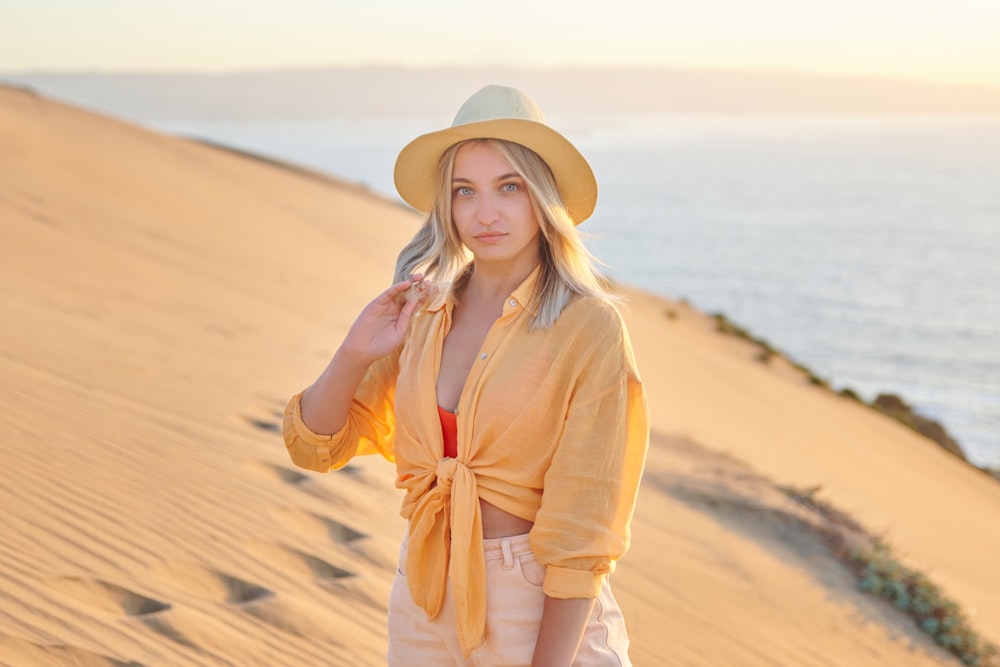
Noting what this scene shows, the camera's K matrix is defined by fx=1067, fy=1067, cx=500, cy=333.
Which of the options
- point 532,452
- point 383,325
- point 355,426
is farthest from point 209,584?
point 532,452

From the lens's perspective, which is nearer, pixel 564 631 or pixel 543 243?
pixel 564 631

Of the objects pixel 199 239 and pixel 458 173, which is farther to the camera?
pixel 199 239

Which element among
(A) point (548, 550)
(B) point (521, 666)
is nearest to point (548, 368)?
(A) point (548, 550)

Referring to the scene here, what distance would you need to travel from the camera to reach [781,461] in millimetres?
10602

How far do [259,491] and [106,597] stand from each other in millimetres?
1588

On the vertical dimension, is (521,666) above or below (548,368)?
below

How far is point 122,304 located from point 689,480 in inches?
205

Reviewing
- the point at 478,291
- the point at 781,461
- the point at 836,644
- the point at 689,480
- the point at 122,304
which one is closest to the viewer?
the point at 478,291

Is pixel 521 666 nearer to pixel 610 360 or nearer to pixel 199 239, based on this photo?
pixel 610 360

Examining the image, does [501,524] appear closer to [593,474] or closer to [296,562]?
[593,474]

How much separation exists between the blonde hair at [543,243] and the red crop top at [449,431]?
0.89 feet

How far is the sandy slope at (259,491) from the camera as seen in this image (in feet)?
12.9

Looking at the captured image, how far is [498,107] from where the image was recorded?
2.20 m

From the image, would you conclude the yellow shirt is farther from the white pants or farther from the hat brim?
the hat brim
